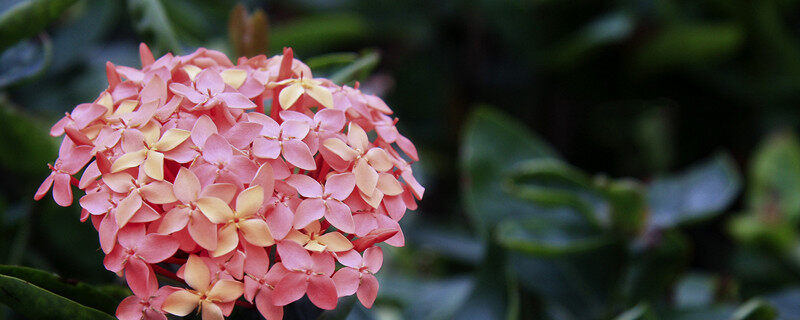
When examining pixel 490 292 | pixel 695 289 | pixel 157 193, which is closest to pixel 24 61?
pixel 157 193

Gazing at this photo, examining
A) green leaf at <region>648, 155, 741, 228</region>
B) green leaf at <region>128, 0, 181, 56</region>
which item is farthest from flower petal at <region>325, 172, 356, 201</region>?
green leaf at <region>648, 155, 741, 228</region>

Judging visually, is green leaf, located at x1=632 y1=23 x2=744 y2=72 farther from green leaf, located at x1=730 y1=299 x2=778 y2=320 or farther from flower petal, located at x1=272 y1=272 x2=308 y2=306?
flower petal, located at x1=272 y1=272 x2=308 y2=306

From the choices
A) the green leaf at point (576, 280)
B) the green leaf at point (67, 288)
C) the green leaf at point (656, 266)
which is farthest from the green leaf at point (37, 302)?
the green leaf at point (656, 266)

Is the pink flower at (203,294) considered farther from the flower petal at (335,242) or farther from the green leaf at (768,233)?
the green leaf at (768,233)

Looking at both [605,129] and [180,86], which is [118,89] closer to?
[180,86]

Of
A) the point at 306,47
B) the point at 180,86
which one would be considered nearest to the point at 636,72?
the point at 306,47
